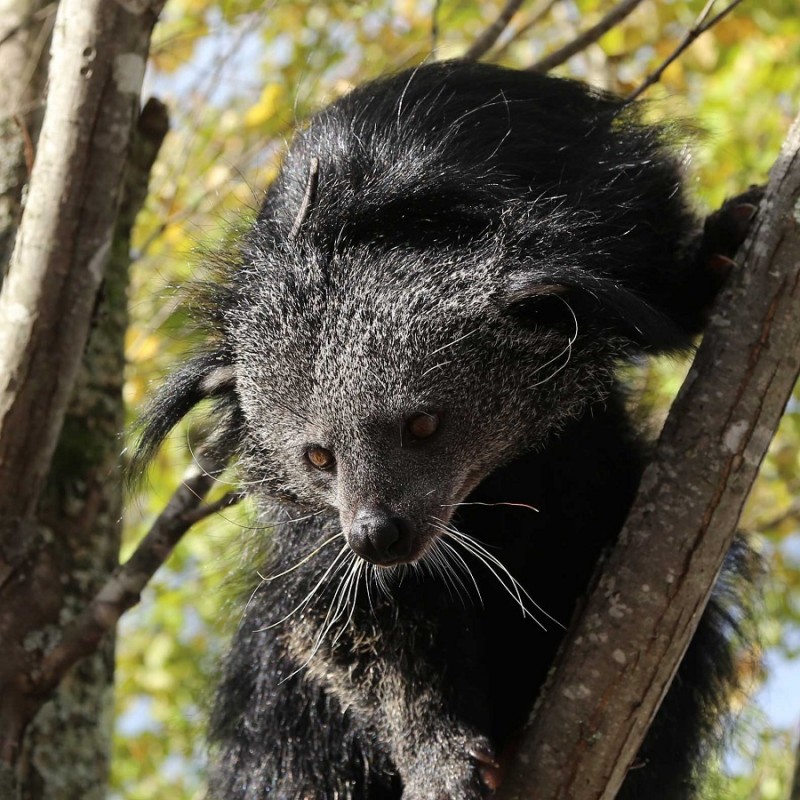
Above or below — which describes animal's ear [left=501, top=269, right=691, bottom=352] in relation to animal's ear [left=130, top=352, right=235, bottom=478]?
above

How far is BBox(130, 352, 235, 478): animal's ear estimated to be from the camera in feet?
12.3

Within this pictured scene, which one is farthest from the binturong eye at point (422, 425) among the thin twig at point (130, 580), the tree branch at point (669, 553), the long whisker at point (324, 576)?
the thin twig at point (130, 580)

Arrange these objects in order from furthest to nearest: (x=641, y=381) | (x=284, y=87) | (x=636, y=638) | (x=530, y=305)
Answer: (x=284, y=87), (x=641, y=381), (x=530, y=305), (x=636, y=638)

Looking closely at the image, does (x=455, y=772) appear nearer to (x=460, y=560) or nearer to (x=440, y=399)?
(x=460, y=560)

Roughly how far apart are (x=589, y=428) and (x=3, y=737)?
6.77 feet

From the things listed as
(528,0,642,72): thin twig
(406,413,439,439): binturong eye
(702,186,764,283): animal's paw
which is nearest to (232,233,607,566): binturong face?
(406,413,439,439): binturong eye

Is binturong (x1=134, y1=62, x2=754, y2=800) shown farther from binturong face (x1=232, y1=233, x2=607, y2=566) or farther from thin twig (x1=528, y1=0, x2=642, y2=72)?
thin twig (x1=528, y1=0, x2=642, y2=72)

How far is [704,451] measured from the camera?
3.03 meters

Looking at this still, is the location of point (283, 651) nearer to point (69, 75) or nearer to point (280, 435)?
point (280, 435)

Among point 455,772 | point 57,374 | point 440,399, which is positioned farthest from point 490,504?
point 57,374

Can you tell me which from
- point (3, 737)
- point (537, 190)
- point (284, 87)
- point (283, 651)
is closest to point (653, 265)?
point (537, 190)

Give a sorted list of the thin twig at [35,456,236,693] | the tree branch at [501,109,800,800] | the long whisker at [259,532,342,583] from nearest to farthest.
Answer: the tree branch at [501,109,800,800] → the thin twig at [35,456,236,693] → the long whisker at [259,532,342,583]

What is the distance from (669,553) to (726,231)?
106 cm

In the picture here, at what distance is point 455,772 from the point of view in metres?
3.38
